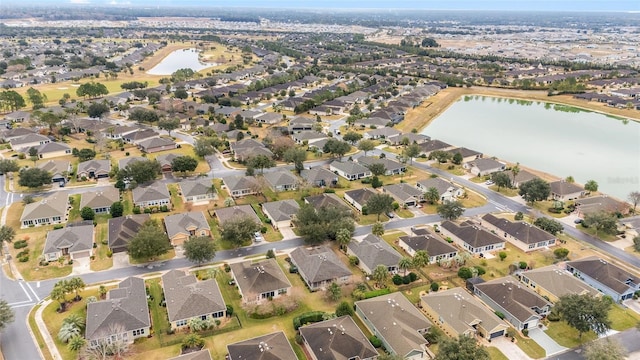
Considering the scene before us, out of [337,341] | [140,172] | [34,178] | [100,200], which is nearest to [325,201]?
[337,341]

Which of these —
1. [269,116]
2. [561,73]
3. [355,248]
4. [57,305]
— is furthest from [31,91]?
[561,73]

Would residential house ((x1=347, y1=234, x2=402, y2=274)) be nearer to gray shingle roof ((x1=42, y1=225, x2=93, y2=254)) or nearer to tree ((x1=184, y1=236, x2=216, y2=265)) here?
tree ((x1=184, y1=236, x2=216, y2=265))

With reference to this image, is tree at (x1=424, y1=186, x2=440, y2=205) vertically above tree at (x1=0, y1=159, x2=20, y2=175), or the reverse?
tree at (x1=0, y1=159, x2=20, y2=175)

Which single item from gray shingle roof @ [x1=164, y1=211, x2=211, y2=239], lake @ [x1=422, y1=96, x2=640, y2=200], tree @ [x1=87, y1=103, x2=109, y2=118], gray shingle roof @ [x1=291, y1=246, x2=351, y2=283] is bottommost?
lake @ [x1=422, y1=96, x2=640, y2=200]

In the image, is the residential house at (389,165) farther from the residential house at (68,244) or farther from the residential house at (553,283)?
the residential house at (68,244)

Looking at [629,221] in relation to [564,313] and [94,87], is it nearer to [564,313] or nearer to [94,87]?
[564,313]

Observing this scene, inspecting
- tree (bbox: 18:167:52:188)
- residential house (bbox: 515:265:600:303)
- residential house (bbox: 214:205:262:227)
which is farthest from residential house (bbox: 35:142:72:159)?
residential house (bbox: 515:265:600:303)

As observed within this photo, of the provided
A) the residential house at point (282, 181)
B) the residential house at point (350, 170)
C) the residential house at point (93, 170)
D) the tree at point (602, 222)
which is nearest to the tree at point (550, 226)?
the tree at point (602, 222)

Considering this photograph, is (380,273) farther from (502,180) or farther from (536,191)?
(502,180)
